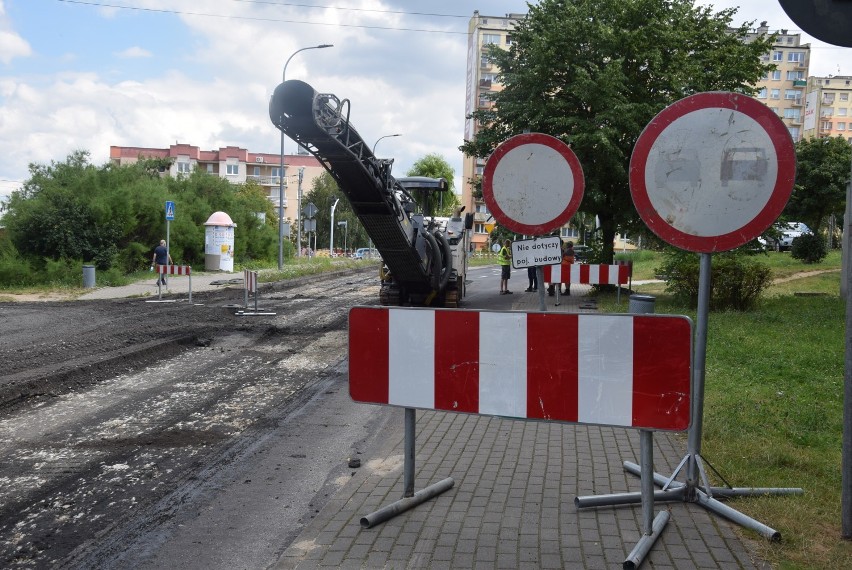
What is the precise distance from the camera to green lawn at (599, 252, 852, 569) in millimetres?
4461

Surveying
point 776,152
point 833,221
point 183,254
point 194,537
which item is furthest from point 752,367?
point 833,221

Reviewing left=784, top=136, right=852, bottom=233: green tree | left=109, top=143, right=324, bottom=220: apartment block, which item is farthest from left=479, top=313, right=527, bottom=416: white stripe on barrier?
left=109, top=143, right=324, bottom=220: apartment block

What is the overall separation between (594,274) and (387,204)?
6.13 m

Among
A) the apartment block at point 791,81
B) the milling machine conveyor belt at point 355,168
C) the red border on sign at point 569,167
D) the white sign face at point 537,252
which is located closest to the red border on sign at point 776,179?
the red border on sign at point 569,167

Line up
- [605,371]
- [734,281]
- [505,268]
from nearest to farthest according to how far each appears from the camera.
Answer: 1. [605,371]
2. [734,281]
3. [505,268]

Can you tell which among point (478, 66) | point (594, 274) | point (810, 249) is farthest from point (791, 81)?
point (594, 274)

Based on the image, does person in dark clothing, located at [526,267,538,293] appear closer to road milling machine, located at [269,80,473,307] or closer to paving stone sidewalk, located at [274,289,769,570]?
road milling machine, located at [269,80,473,307]

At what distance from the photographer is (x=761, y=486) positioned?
210 inches

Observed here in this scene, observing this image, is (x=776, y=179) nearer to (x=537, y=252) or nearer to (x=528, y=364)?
(x=528, y=364)

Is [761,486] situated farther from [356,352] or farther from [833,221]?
[833,221]

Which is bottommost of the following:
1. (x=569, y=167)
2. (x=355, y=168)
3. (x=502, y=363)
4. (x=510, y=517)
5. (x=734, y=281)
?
(x=510, y=517)

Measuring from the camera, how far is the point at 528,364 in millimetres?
4363

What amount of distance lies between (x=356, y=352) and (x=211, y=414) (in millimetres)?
3954

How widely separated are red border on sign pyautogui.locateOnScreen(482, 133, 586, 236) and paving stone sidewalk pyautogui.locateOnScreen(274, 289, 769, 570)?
1.76 meters
